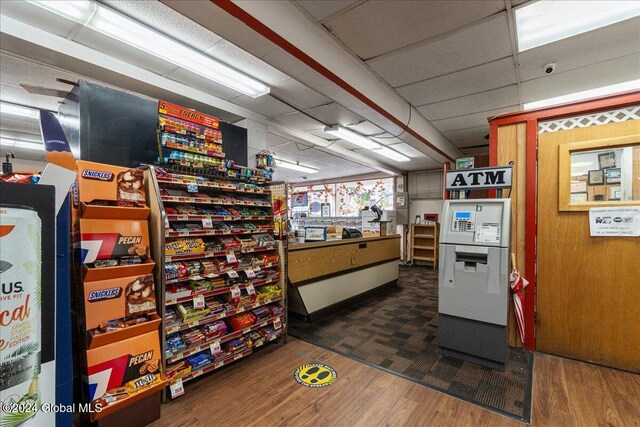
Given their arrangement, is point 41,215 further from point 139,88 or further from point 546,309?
point 546,309

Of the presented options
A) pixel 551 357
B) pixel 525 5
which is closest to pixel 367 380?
pixel 551 357

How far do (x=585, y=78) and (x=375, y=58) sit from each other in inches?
104

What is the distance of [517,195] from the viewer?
323 cm

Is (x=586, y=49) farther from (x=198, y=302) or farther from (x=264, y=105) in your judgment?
(x=198, y=302)

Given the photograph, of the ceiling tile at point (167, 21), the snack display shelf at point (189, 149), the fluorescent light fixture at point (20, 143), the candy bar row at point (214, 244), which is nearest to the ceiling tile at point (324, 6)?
the ceiling tile at point (167, 21)

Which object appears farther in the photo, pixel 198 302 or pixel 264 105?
pixel 264 105

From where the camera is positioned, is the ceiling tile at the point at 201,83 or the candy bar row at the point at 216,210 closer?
the candy bar row at the point at 216,210

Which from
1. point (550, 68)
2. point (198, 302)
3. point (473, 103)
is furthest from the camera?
point (473, 103)

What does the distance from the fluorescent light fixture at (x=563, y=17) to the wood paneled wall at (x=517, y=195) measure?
88 centimetres

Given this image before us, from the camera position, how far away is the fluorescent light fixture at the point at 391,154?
6636mm

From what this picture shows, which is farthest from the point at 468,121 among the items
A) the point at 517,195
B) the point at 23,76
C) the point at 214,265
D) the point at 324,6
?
the point at 23,76

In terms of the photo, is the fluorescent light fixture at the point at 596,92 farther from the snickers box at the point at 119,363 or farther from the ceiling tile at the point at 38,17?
the ceiling tile at the point at 38,17

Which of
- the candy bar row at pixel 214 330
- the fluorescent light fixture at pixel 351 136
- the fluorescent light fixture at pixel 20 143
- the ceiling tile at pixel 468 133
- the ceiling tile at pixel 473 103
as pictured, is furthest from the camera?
the fluorescent light fixture at pixel 20 143

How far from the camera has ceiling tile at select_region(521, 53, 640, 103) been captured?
313cm
